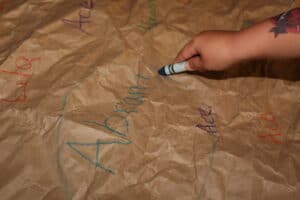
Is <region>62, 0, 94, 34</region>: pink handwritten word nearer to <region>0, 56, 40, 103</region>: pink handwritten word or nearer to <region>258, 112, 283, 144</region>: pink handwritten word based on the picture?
<region>0, 56, 40, 103</region>: pink handwritten word

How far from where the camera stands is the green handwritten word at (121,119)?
502 millimetres

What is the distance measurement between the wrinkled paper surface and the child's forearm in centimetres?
→ 12

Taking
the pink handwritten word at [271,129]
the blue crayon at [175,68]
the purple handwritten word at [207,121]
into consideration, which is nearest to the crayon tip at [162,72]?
the blue crayon at [175,68]

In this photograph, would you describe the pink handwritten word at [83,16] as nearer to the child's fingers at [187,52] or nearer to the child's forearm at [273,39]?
the child's fingers at [187,52]

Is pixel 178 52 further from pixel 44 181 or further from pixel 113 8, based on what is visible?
pixel 44 181

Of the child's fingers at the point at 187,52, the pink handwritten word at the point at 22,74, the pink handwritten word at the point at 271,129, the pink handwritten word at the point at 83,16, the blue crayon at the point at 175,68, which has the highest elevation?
the pink handwritten word at the point at 83,16

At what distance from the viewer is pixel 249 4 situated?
70 centimetres

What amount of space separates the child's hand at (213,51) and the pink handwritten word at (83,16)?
22 centimetres

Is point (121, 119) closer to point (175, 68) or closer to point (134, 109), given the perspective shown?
point (134, 109)

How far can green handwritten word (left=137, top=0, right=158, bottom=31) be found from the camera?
65 cm

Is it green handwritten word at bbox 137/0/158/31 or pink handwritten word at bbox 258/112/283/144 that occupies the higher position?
green handwritten word at bbox 137/0/158/31

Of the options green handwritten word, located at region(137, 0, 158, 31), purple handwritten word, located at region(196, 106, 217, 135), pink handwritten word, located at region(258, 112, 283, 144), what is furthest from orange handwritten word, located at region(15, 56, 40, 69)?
pink handwritten word, located at region(258, 112, 283, 144)

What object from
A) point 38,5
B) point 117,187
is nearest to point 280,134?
point 117,187

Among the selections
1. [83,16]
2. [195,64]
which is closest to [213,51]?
[195,64]
